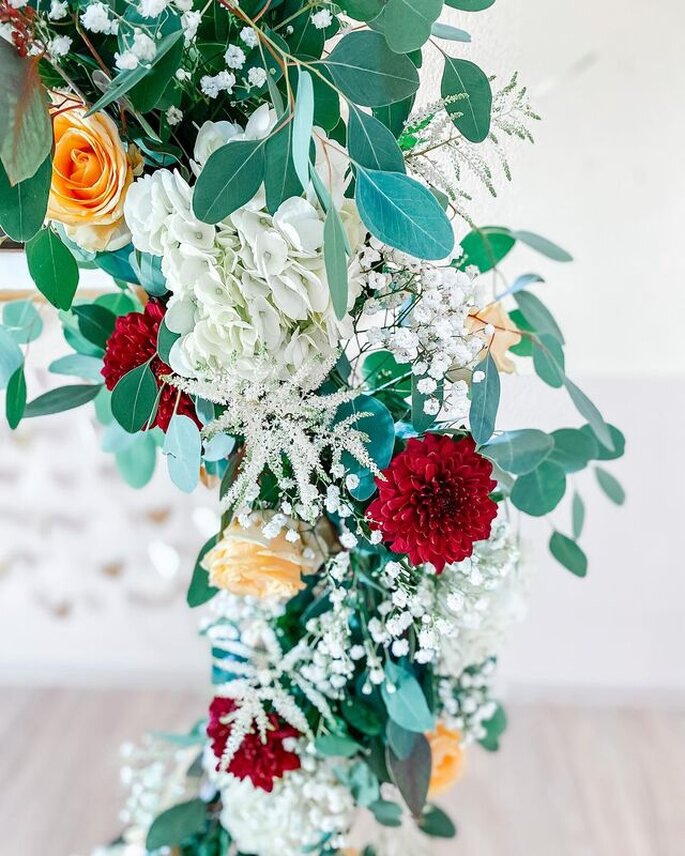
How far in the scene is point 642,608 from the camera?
1874 mm

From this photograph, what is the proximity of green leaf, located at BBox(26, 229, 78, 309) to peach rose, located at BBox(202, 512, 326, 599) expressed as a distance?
24 centimetres

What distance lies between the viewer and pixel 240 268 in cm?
54

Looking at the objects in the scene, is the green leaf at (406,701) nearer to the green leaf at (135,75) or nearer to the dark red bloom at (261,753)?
the dark red bloom at (261,753)

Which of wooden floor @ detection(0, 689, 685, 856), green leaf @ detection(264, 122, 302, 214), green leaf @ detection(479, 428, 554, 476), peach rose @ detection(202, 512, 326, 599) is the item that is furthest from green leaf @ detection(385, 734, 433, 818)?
wooden floor @ detection(0, 689, 685, 856)

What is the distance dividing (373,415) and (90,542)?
4.76 feet

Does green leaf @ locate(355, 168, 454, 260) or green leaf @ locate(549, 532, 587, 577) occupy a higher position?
green leaf @ locate(355, 168, 454, 260)

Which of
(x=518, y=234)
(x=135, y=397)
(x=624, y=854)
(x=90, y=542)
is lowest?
(x=90, y=542)

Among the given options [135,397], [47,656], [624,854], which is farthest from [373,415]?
[47,656]

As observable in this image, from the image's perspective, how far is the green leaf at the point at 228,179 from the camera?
1.65ft

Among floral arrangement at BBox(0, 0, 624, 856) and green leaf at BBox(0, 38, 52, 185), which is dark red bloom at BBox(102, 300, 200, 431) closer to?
floral arrangement at BBox(0, 0, 624, 856)

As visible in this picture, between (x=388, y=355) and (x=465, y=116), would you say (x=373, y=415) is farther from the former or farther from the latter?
(x=465, y=116)

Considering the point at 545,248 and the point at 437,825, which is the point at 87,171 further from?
the point at 437,825

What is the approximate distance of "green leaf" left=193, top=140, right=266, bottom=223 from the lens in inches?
19.8

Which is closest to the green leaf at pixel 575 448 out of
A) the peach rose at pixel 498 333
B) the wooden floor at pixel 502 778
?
the peach rose at pixel 498 333
